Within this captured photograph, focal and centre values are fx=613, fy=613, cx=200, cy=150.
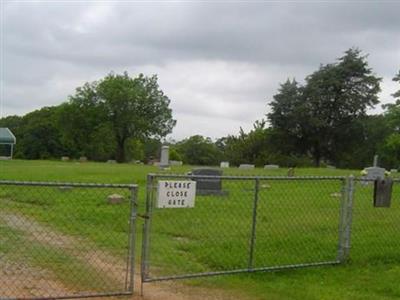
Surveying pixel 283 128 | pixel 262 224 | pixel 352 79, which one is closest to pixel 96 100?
pixel 283 128

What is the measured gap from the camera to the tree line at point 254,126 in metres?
61.4

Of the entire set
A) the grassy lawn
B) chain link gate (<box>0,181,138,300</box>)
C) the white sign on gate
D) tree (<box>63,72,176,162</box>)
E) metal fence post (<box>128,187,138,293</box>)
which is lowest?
chain link gate (<box>0,181,138,300</box>)

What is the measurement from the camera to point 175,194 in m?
7.16

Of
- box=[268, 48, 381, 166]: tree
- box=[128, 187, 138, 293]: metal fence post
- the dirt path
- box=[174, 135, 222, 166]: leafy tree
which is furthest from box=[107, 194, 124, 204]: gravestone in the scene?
box=[174, 135, 222, 166]: leafy tree

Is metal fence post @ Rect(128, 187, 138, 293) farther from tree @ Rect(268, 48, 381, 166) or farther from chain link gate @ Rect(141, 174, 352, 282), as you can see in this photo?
tree @ Rect(268, 48, 381, 166)

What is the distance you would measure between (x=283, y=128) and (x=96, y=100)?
2876 centimetres

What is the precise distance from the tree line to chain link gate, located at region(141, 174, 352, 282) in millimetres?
30230

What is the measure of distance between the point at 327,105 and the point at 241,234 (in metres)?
52.5

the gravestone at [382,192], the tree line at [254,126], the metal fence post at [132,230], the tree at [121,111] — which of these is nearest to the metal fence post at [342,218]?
the gravestone at [382,192]

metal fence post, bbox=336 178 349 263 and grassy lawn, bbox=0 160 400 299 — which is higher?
metal fence post, bbox=336 178 349 263

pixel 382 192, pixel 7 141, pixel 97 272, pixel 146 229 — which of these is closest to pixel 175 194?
pixel 146 229

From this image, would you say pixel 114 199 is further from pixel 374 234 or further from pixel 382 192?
pixel 382 192

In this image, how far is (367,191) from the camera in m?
21.0

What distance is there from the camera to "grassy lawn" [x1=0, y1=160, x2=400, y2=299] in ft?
26.0
